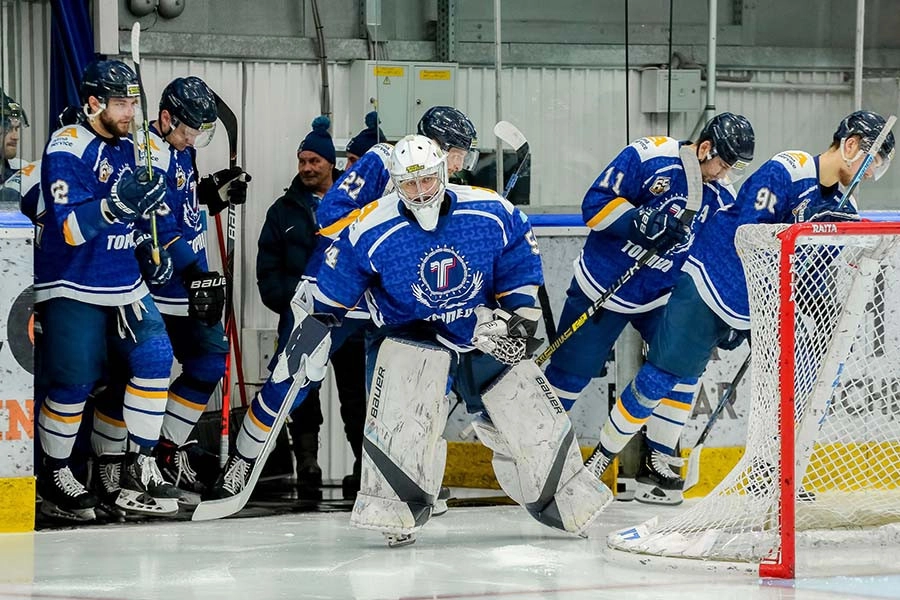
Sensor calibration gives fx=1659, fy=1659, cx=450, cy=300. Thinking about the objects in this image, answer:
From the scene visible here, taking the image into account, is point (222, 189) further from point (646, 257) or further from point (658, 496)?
point (658, 496)

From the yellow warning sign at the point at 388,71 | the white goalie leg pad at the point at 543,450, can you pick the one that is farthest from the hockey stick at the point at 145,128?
Result: the white goalie leg pad at the point at 543,450

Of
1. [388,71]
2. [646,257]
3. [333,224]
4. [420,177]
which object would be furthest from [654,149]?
[420,177]

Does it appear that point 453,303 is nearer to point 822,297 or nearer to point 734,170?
point 822,297

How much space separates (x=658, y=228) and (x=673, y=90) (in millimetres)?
1163

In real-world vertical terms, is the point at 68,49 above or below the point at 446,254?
above

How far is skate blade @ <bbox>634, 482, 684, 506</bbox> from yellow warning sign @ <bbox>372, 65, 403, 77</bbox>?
1.72 m

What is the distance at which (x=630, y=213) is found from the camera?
5203 millimetres

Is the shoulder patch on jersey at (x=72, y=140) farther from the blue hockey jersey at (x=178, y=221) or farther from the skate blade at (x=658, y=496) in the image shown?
the skate blade at (x=658, y=496)

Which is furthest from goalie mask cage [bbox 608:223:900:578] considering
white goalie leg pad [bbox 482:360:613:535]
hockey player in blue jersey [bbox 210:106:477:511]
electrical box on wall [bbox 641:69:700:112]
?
electrical box on wall [bbox 641:69:700:112]

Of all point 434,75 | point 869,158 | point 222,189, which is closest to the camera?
point 869,158

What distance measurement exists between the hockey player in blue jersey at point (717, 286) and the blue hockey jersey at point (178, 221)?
144cm

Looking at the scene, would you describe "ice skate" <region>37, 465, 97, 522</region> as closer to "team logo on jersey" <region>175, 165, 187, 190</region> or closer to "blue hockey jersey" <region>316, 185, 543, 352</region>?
"team logo on jersey" <region>175, 165, 187, 190</region>

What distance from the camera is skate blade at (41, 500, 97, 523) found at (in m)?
4.95

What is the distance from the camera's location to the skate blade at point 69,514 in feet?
16.2
